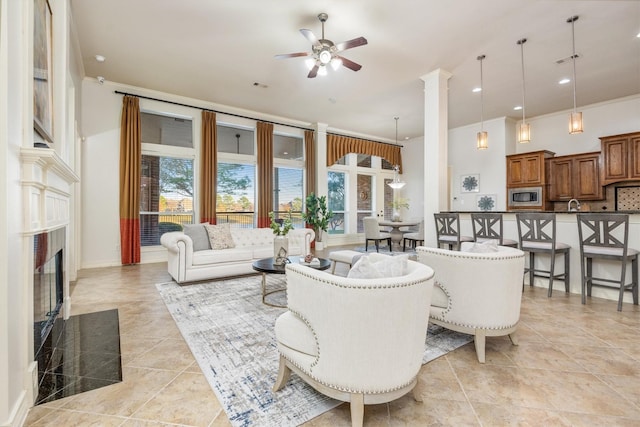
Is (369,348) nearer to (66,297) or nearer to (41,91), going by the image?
(41,91)

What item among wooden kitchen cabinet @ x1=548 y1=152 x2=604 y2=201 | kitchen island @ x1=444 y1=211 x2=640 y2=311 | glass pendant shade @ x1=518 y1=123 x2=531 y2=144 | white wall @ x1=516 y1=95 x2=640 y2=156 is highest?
white wall @ x1=516 y1=95 x2=640 y2=156

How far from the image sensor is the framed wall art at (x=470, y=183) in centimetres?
768

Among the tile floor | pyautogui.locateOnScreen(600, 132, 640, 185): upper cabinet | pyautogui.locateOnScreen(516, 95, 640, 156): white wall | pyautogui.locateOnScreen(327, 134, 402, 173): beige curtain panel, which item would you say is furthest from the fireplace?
pyautogui.locateOnScreen(516, 95, 640, 156): white wall

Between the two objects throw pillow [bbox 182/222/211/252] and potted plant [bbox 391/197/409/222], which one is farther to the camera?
potted plant [bbox 391/197/409/222]

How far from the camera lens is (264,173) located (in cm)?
690

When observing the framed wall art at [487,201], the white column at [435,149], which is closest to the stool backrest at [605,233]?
the white column at [435,149]

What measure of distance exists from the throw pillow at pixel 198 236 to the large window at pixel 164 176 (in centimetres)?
180

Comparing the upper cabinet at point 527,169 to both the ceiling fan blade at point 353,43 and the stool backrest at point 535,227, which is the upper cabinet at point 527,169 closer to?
the stool backrest at point 535,227

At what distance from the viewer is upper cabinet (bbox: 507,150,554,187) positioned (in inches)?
258

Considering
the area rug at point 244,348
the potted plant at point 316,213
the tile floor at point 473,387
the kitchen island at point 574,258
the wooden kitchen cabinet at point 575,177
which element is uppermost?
the wooden kitchen cabinet at point 575,177

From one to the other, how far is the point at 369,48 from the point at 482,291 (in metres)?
3.53

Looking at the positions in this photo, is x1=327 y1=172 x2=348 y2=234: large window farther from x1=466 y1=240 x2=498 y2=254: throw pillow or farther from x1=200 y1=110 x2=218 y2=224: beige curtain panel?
x1=466 y1=240 x2=498 y2=254: throw pillow

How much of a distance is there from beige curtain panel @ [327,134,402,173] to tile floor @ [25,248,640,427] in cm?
613

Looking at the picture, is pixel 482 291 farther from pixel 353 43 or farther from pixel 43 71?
pixel 43 71
